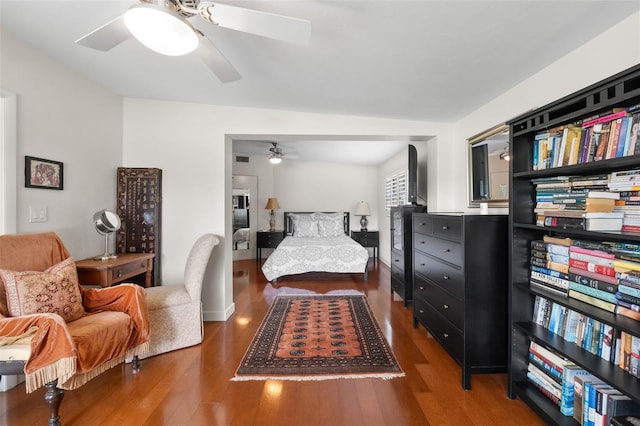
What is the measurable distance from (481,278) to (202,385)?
2113 millimetres

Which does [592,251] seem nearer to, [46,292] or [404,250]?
[404,250]

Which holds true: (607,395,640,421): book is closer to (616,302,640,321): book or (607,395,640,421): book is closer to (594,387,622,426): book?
(594,387,622,426): book

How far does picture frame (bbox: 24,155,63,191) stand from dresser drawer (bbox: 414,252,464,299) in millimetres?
3237

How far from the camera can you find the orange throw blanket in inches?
60.6

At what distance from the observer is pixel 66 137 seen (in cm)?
248

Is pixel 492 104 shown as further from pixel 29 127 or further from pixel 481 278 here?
pixel 29 127

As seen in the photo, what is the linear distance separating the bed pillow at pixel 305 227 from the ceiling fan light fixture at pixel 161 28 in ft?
16.5

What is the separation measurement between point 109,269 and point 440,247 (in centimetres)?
273

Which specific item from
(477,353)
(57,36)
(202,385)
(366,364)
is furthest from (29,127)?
(477,353)

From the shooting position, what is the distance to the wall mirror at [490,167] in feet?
7.99

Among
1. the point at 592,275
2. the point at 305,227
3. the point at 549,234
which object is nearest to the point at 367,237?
the point at 305,227

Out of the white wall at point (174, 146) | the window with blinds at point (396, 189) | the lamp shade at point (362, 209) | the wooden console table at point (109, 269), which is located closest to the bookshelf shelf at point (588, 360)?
the white wall at point (174, 146)

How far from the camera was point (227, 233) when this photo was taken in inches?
132

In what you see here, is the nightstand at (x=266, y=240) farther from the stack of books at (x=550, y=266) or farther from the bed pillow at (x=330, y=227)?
the stack of books at (x=550, y=266)
